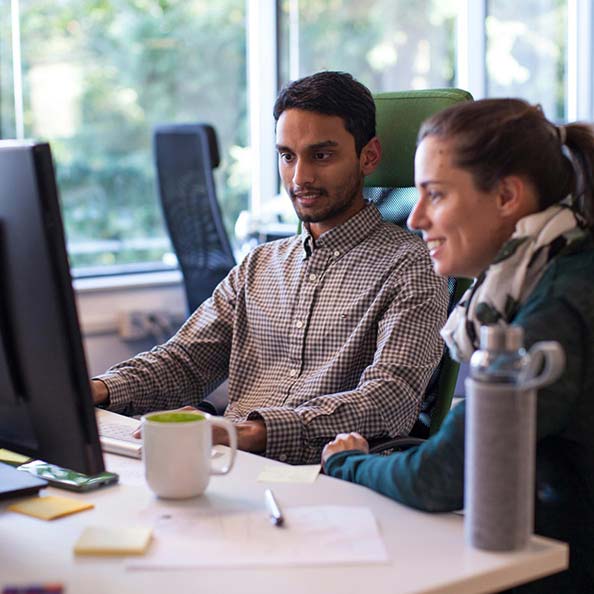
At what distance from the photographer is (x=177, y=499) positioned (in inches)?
48.6

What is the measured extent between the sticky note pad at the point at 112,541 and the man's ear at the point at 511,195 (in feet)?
2.04

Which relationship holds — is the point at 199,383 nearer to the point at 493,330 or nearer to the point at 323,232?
the point at 323,232

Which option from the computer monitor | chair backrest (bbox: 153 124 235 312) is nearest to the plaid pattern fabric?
the computer monitor

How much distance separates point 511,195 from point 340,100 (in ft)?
2.39

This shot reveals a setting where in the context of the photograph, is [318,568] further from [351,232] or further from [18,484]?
[351,232]

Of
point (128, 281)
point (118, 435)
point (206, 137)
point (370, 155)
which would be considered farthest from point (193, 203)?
point (118, 435)

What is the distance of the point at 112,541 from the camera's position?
1071 mm

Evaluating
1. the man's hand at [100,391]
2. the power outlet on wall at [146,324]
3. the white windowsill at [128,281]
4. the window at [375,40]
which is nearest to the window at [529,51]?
the window at [375,40]

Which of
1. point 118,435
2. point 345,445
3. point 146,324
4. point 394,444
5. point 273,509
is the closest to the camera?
point 273,509

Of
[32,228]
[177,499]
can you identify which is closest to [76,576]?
[177,499]

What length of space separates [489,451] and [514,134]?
1.61 ft

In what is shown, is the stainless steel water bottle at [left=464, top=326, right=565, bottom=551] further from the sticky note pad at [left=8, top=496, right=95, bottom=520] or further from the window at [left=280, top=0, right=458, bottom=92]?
the window at [left=280, top=0, right=458, bottom=92]

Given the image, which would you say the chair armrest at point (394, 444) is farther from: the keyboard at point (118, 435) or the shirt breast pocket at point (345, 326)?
the keyboard at point (118, 435)

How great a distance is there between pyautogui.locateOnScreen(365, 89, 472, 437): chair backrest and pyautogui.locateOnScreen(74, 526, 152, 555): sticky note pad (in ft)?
3.02
